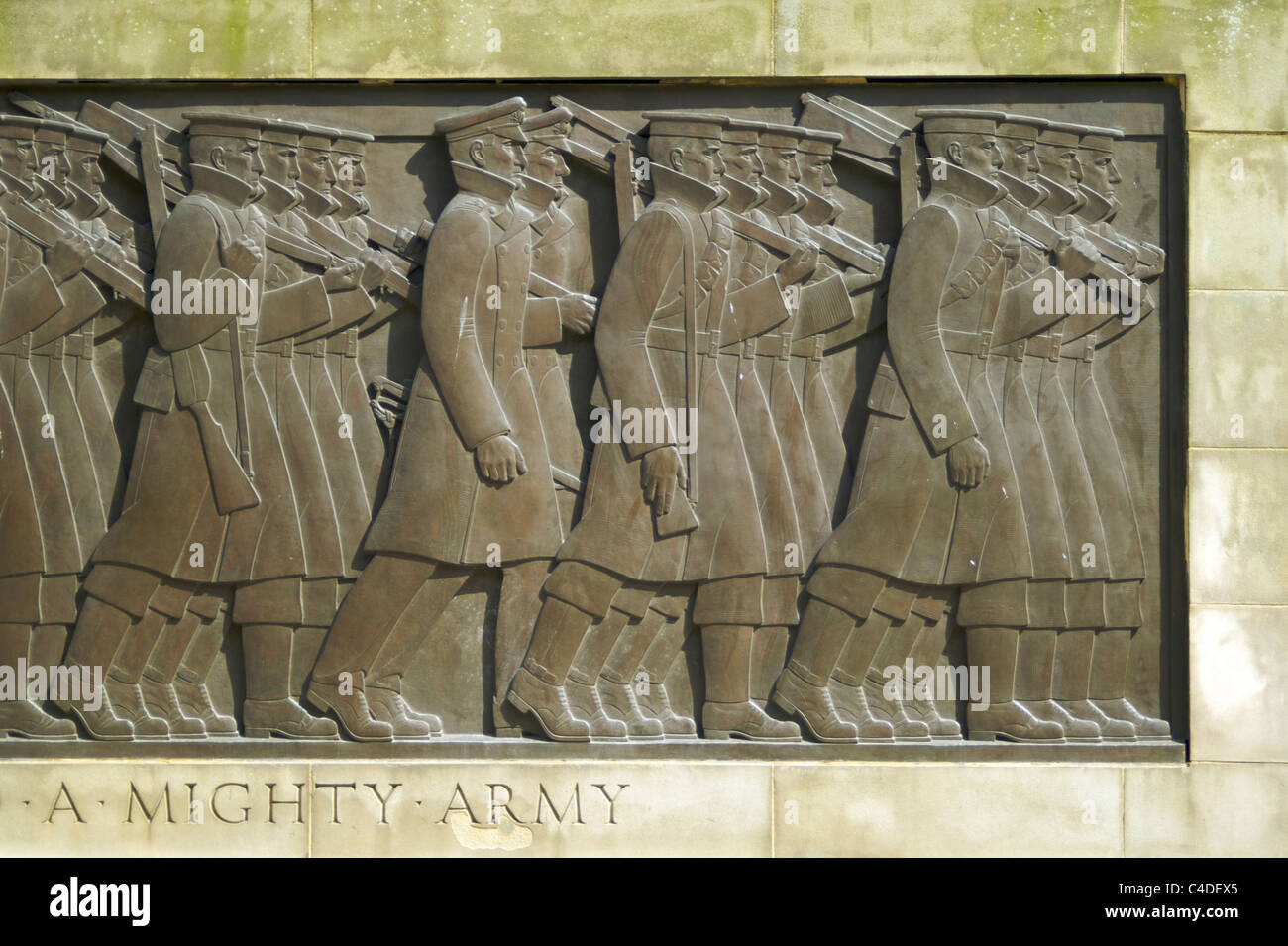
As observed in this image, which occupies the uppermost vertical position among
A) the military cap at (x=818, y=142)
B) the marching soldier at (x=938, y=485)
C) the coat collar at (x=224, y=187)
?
the military cap at (x=818, y=142)

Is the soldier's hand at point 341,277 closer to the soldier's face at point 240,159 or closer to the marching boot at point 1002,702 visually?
the soldier's face at point 240,159

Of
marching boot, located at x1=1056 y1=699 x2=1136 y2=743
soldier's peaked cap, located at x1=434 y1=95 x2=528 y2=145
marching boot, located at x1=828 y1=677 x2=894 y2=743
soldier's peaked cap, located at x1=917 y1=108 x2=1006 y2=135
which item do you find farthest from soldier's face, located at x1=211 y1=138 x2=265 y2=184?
marching boot, located at x1=1056 y1=699 x2=1136 y2=743

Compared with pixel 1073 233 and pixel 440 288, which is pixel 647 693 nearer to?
pixel 440 288

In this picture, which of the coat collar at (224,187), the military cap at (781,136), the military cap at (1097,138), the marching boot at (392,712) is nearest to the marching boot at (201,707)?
the marching boot at (392,712)

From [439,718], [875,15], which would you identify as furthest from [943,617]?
[875,15]

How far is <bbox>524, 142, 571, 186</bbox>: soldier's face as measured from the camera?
7.26 m

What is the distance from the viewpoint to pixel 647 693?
7.29 metres

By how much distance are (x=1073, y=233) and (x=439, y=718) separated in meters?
4.24

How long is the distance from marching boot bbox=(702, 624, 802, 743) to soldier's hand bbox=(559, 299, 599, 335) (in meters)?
1.70

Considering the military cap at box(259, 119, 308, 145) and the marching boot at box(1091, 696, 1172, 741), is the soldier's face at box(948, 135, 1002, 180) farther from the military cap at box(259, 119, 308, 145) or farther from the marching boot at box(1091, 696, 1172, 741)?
the military cap at box(259, 119, 308, 145)

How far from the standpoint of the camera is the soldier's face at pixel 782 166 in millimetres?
7277

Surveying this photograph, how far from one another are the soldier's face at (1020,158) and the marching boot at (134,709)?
17.6 ft

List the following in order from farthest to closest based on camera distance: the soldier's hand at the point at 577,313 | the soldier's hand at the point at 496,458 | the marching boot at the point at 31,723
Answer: the marching boot at the point at 31,723, the soldier's hand at the point at 577,313, the soldier's hand at the point at 496,458

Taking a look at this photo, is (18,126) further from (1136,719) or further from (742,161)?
(1136,719)
